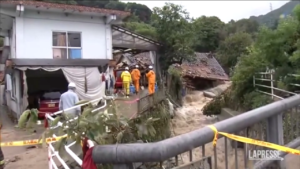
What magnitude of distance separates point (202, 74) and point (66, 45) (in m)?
18.5

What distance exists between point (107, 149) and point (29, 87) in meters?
17.7

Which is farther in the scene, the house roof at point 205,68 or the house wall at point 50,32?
the house roof at point 205,68

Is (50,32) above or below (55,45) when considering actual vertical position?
above

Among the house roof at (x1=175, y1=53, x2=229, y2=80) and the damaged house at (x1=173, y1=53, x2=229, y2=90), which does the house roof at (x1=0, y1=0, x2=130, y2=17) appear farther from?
the damaged house at (x1=173, y1=53, x2=229, y2=90)

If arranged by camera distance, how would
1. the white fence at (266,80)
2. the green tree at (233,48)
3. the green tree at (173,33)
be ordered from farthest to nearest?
the green tree at (233,48), the green tree at (173,33), the white fence at (266,80)

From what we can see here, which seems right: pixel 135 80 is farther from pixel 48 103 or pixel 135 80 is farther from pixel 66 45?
pixel 48 103

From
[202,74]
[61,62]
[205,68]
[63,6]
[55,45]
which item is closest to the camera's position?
[63,6]

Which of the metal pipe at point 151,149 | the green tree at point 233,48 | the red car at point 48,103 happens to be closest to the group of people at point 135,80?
the red car at point 48,103

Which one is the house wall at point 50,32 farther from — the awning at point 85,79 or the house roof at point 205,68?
the house roof at point 205,68

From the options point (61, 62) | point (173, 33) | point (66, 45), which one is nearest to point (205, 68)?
point (173, 33)

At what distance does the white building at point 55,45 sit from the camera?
1555 centimetres

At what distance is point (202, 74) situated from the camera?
107ft

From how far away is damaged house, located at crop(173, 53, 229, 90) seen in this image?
31.5 m

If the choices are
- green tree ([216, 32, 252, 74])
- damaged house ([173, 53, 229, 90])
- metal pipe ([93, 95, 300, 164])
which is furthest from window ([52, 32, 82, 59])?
green tree ([216, 32, 252, 74])
